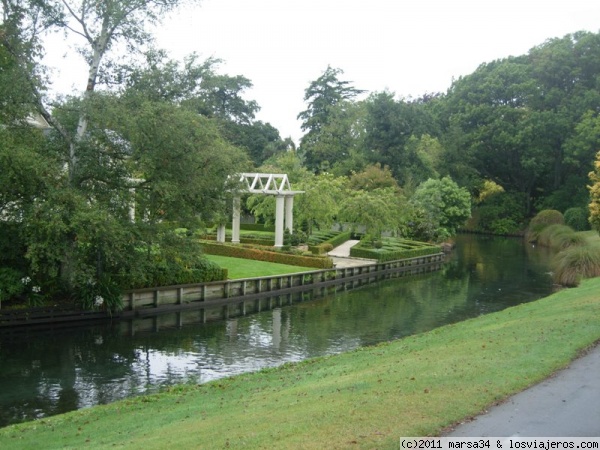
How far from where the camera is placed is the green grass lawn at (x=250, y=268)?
111ft

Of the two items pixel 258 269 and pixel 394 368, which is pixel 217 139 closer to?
pixel 258 269

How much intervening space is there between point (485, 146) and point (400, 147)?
15254mm

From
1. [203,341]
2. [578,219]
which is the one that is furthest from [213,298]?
[578,219]

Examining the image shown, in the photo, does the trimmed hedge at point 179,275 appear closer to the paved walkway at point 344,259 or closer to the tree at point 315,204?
the paved walkway at point 344,259

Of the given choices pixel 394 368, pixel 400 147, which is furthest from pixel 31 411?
pixel 400 147

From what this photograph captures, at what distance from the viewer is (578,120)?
241 ft

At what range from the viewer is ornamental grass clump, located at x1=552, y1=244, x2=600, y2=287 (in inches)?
1332

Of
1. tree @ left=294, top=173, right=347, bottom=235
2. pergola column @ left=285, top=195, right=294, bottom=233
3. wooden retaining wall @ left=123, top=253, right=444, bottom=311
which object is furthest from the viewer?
tree @ left=294, top=173, right=347, bottom=235

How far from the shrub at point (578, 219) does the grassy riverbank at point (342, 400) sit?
52.1 m

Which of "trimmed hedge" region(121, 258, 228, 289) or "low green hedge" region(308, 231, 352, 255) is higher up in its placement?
"low green hedge" region(308, 231, 352, 255)

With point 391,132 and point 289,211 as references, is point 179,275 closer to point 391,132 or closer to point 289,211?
point 289,211

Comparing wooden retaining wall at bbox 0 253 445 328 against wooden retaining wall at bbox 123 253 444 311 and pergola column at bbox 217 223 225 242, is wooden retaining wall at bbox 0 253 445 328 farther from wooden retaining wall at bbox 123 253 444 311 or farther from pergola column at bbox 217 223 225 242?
pergola column at bbox 217 223 225 242

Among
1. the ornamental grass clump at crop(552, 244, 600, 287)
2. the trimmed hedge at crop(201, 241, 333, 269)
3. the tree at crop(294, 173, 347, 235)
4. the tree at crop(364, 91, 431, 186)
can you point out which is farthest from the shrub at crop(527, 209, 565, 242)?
the trimmed hedge at crop(201, 241, 333, 269)

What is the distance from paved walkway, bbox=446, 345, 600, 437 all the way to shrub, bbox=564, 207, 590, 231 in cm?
5841
